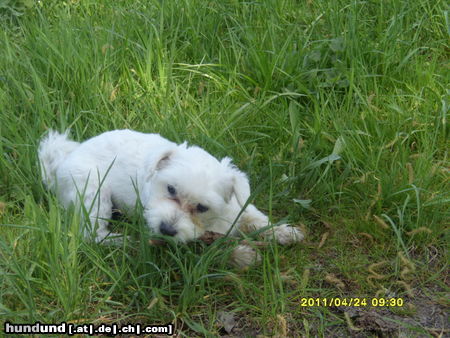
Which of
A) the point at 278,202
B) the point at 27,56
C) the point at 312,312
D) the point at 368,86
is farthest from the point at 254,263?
the point at 27,56

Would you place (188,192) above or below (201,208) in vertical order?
above

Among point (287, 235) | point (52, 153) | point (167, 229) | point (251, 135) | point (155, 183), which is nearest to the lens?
point (167, 229)

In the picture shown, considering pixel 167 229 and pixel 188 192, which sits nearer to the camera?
pixel 167 229

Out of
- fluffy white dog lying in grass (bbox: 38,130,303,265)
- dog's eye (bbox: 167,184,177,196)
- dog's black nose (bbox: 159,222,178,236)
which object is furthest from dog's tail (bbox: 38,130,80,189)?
dog's black nose (bbox: 159,222,178,236)

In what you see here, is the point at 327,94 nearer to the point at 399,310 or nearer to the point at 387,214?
the point at 387,214

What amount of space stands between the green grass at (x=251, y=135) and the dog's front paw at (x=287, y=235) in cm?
8

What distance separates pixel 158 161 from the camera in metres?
3.28
